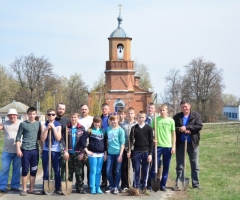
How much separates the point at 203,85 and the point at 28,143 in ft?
186

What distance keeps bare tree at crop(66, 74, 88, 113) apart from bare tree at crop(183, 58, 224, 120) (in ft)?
48.9

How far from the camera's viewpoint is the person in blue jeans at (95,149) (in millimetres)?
9711

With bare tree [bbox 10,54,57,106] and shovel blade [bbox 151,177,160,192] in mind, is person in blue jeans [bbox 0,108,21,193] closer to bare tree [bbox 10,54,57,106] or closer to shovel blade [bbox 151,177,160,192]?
shovel blade [bbox 151,177,160,192]

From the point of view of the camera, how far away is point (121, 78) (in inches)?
2000

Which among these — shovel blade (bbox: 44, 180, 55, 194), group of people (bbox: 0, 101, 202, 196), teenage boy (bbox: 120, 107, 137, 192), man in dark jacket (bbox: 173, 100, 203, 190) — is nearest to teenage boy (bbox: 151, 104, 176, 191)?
group of people (bbox: 0, 101, 202, 196)

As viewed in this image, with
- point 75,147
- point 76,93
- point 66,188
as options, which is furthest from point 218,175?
point 76,93

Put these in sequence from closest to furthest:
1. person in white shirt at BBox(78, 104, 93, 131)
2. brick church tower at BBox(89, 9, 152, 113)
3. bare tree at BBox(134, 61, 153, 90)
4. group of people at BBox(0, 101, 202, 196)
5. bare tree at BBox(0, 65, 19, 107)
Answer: group of people at BBox(0, 101, 202, 196) → person in white shirt at BBox(78, 104, 93, 131) → brick church tower at BBox(89, 9, 152, 113) → bare tree at BBox(0, 65, 19, 107) → bare tree at BBox(134, 61, 153, 90)

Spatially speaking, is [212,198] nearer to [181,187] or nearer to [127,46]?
[181,187]

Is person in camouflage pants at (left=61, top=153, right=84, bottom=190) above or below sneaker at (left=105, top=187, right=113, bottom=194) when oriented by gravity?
above

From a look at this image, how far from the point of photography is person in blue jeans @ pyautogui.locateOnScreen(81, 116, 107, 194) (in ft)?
31.9

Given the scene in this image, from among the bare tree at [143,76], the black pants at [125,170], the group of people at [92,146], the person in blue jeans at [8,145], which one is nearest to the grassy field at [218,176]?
the group of people at [92,146]

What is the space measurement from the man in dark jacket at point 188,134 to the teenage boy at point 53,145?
2728mm

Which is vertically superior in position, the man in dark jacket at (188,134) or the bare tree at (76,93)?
the bare tree at (76,93)

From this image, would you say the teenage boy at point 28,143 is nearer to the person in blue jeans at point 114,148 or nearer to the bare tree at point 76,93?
the person in blue jeans at point 114,148
